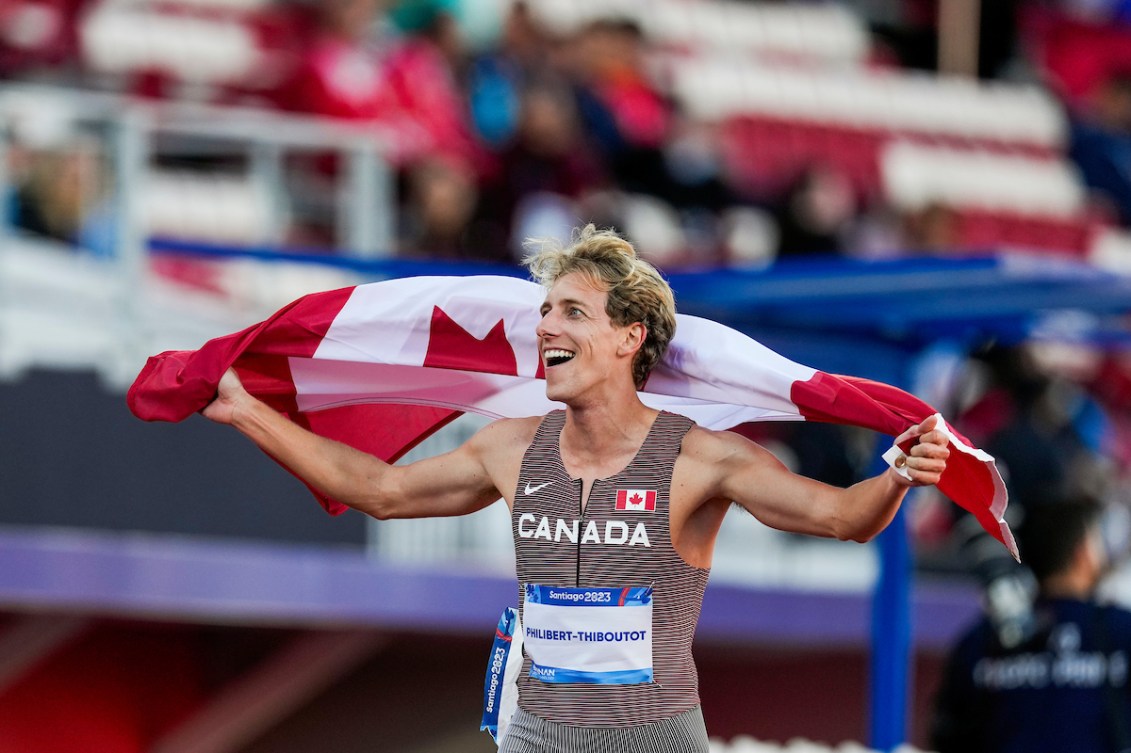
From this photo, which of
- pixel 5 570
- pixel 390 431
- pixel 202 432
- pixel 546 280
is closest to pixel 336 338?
pixel 390 431

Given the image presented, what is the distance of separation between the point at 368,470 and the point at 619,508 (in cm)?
66

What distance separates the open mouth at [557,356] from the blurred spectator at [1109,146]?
13.2 m

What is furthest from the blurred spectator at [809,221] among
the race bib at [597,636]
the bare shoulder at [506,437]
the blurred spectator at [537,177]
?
the race bib at [597,636]

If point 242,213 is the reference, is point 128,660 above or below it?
below

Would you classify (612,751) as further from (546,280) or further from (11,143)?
(11,143)

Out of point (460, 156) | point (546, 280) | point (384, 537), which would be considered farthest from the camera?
point (460, 156)


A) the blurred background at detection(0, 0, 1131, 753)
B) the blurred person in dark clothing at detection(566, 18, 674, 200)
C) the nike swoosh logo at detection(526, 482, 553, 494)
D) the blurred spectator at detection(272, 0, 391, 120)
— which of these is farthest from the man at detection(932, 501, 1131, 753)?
the blurred person in dark clothing at detection(566, 18, 674, 200)

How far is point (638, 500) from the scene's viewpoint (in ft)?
13.5

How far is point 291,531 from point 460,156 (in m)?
3.10

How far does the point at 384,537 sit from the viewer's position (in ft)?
28.7

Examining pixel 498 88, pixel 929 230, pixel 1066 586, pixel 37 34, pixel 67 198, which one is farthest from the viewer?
pixel 929 230

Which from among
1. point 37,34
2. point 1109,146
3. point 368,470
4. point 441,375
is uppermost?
point 37,34

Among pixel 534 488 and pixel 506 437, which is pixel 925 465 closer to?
pixel 534 488

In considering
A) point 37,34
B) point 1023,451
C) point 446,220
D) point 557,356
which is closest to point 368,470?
point 557,356
